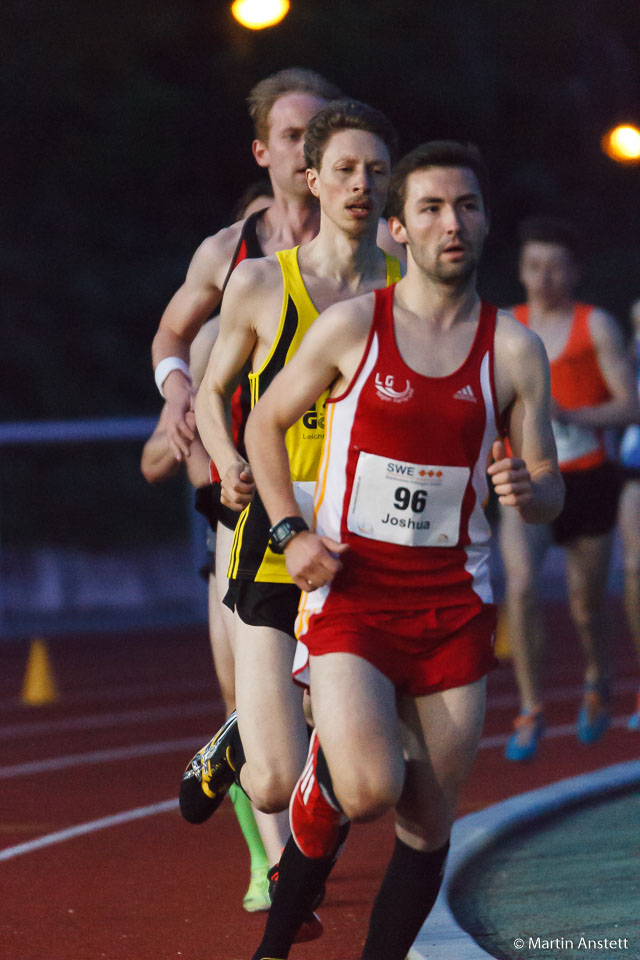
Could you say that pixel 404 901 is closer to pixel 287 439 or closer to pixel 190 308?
pixel 287 439

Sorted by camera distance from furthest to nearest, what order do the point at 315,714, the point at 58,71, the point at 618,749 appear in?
the point at 58,71 < the point at 618,749 < the point at 315,714

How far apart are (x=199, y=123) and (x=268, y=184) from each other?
2087 centimetres

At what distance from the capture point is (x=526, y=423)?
394 cm

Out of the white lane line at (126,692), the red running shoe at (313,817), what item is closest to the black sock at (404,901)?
the red running shoe at (313,817)

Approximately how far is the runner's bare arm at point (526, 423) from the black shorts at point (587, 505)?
4.01 metres

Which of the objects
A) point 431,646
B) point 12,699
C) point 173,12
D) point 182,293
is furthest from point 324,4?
point 431,646

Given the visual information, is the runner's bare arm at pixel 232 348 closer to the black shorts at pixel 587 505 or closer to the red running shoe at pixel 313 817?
the red running shoe at pixel 313 817

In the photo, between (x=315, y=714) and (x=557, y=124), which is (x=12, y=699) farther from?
(x=557, y=124)

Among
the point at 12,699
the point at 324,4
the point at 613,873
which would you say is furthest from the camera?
the point at 324,4

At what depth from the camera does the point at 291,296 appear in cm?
448

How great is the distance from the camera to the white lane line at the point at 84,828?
6.09 m

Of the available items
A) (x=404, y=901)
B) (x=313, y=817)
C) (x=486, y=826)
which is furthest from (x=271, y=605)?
(x=486, y=826)

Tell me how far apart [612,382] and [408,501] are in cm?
419

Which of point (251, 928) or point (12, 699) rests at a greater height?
point (251, 928)
